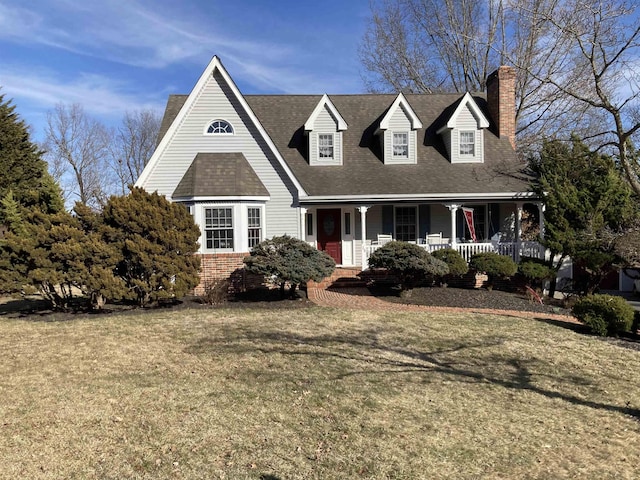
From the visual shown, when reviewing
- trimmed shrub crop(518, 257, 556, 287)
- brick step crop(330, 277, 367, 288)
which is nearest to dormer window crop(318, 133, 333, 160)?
brick step crop(330, 277, 367, 288)

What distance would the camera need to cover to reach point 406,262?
507 inches

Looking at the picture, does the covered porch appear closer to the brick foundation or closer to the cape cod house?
the cape cod house

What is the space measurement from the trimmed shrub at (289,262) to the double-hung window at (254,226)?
2490mm

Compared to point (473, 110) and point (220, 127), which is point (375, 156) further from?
point (220, 127)

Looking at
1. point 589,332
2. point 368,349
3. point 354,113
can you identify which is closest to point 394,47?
point 354,113

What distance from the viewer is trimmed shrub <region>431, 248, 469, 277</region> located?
14281mm

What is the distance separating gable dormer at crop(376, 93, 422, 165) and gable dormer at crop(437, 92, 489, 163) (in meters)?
1.46

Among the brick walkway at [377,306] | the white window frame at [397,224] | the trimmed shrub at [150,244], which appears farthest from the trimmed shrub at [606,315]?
the trimmed shrub at [150,244]

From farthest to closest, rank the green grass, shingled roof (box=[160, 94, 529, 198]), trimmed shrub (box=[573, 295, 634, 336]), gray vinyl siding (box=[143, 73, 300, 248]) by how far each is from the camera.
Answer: shingled roof (box=[160, 94, 529, 198])
gray vinyl siding (box=[143, 73, 300, 248])
trimmed shrub (box=[573, 295, 634, 336])
the green grass

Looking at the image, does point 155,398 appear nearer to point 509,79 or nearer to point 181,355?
point 181,355

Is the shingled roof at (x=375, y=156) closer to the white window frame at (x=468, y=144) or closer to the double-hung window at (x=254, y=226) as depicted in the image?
the white window frame at (x=468, y=144)

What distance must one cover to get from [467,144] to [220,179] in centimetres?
1017

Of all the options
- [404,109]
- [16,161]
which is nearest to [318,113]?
[404,109]

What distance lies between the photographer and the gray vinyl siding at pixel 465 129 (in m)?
17.9
